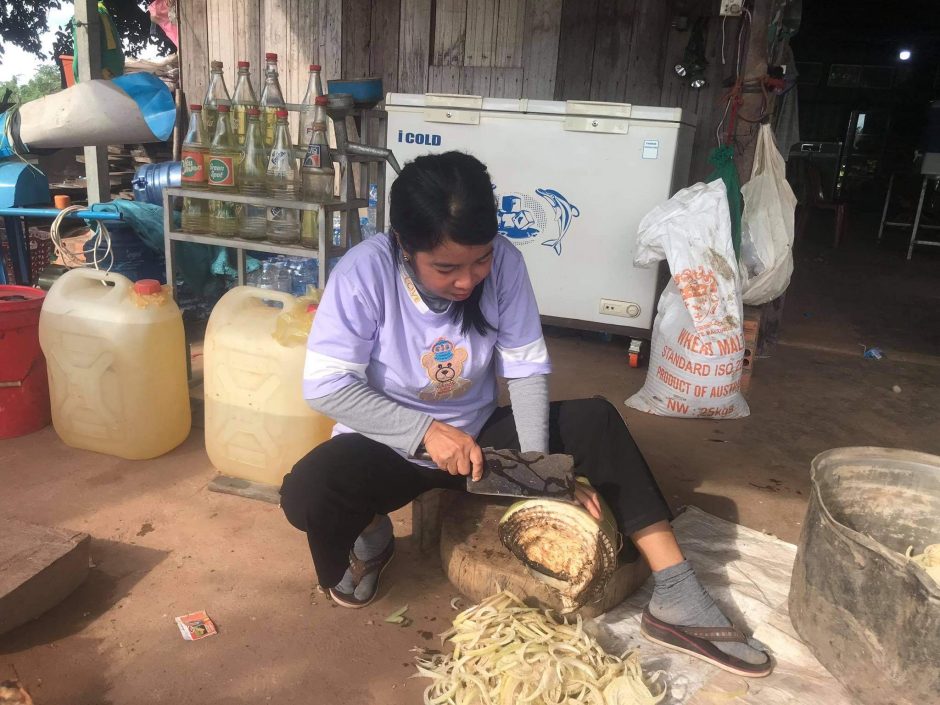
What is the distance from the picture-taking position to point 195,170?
9.28ft

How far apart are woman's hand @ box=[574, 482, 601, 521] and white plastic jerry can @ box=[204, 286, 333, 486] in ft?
3.32

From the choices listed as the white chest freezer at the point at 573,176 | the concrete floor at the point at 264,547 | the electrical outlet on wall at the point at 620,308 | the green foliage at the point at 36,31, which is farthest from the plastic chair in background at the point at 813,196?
the green foliage at the point at 36,31

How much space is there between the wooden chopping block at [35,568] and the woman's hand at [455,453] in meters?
0.99

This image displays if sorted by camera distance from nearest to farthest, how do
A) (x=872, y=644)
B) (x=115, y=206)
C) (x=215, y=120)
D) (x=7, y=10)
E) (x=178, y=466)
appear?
(x=872, y=644) → (x=178, y=466) → (x=215, y=120) → (x=115, y=206) → (x=7, y=10)

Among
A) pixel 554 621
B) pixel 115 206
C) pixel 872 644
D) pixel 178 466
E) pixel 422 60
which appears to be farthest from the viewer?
pixel 422 60

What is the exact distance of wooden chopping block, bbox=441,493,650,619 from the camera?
183 centimetres

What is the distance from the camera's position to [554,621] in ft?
5.81

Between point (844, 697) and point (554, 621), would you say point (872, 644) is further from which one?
point (554, 621)

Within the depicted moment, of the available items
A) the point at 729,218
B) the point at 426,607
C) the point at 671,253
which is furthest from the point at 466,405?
the point at 729,218

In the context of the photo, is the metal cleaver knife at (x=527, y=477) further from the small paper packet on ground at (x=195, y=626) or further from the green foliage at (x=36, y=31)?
the green foliage at (x=36, y=31)

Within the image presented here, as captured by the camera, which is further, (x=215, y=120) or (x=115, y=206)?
(x=115, y=206)

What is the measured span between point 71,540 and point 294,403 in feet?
2.47

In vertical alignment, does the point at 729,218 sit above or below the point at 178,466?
above

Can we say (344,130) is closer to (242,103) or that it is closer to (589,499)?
(242,103)
